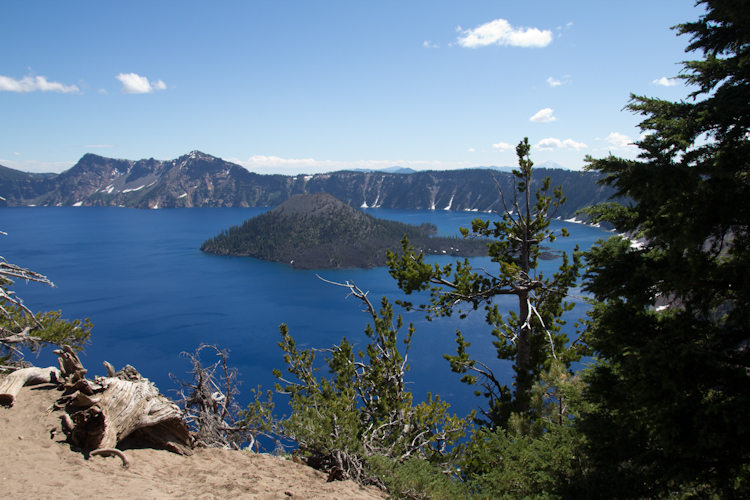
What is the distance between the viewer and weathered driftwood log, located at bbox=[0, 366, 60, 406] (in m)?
9.09

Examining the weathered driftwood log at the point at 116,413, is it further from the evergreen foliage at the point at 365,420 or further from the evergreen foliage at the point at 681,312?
the evergreen foliage at the point at 681,312

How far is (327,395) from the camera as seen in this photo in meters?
11.3

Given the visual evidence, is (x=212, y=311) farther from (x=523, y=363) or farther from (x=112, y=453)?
(x=523, y=363)

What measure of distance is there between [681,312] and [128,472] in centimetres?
990

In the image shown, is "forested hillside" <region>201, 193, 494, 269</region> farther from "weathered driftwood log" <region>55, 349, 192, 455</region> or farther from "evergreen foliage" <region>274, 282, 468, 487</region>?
"weathered driftwood log" <region>55, 349, 192, 455</region>

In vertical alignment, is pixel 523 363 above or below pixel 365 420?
above

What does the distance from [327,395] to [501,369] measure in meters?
36.7

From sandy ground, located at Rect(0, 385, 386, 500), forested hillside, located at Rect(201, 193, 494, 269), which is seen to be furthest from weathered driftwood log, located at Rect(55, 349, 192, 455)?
forested hillside, located at Rect(201, 193, 494, 269)

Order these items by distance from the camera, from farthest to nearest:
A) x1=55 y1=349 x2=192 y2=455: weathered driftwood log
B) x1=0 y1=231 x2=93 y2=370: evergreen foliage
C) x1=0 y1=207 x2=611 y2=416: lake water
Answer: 1. x1=0 y1=207 x2=611 y2=416: lake water
2. x1=0 y1=231 x2=93 y2=370: evergreen foliage
3. x1=55 y1=349 x2=192 y2=455: weathered driftwood log

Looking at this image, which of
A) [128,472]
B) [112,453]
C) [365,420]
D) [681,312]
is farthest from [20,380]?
[681,312]

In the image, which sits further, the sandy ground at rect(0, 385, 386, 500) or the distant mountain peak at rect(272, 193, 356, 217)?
the distant mountain peak at rect(272, 193, 356, 217)

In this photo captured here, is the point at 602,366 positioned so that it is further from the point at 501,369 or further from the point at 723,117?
the point at 501,369

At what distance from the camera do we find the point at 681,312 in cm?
588

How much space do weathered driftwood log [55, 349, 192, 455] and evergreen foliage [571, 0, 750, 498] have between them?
8324 millimetres
